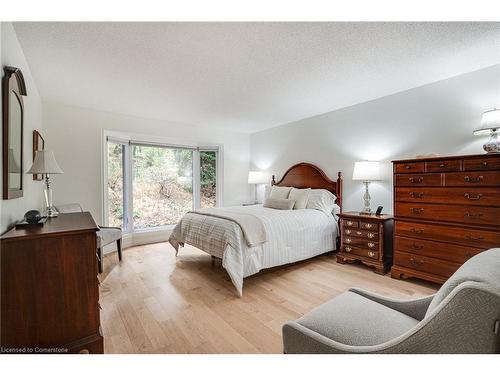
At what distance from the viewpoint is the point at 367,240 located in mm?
3129

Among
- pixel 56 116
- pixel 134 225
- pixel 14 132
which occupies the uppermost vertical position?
pixel 56 116

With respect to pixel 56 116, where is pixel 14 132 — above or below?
below

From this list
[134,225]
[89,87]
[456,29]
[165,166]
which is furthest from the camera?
[165,166]

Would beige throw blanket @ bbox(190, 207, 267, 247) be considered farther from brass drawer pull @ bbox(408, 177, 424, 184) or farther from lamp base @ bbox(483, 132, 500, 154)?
lamp base @ bbox(483, 132, 500, 154)

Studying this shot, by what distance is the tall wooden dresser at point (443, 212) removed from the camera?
223cm

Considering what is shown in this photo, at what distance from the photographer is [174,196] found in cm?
491

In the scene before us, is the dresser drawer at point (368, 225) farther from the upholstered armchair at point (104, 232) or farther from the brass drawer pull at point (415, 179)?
the upholstered armchair at point (104, 232)

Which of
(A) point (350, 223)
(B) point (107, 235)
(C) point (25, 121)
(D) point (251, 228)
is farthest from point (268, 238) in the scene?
(C) point (25, 121)

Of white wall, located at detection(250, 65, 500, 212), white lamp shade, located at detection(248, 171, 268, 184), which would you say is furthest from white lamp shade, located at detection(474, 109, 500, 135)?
white lamp shade, located at detection(248, 171, 268, 184)

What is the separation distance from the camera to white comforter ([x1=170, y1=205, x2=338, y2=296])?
257cm

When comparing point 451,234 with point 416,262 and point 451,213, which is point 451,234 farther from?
point 416,262
